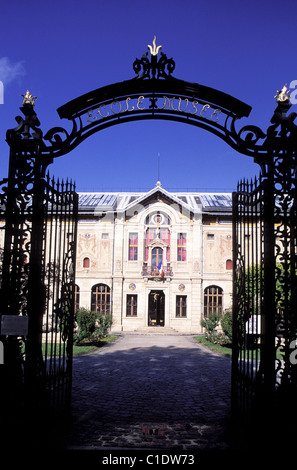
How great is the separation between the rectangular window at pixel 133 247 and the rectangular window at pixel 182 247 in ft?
10.8

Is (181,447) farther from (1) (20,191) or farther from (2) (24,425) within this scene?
(1) (20,191)

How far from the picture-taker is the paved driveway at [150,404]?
4.66 meters

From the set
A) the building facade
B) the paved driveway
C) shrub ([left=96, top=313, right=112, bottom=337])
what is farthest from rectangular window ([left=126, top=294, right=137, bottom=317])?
the paved driveway

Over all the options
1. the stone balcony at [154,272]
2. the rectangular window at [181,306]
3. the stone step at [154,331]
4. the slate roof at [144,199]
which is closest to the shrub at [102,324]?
the stone step at [154,331]

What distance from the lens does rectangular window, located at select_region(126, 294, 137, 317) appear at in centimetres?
2750

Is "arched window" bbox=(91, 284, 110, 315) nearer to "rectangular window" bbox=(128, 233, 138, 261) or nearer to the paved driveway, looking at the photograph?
"rectangular window" bbox=(128, 233, 138, 261)

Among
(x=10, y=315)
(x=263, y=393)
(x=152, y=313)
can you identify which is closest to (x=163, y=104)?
(x=10, y=315)

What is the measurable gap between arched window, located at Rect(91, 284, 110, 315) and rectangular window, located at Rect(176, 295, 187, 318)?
5369 millimetres

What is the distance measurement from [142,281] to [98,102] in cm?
2315

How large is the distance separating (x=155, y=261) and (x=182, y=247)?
2.39 metres

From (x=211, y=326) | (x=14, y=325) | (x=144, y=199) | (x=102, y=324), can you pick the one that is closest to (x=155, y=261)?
(x=144, y=199)

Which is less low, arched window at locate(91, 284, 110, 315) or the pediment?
the pediment

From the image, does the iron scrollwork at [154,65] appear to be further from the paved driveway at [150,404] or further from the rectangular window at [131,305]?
the rectangular window at [131,305]

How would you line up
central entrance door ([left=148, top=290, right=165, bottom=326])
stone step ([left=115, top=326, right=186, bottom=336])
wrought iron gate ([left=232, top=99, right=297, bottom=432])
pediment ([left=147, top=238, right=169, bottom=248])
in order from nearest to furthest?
wrought iron gate ([left=232, top=99, right=297, bottom=432]) < stone step ([left=115, top=326, right=186, bottom=336]) < pediment ([left=147, top=238, right=169, bottom=248]) < central entrance door ([left=148, top=290, right=165, bottom=326])
